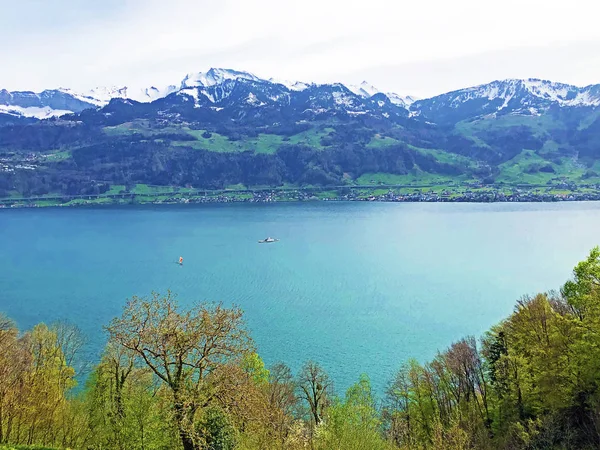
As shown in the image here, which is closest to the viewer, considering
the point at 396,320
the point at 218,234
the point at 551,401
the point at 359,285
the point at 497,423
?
the point at 551,401

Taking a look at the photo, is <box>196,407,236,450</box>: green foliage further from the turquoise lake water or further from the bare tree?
the turquoise lake water

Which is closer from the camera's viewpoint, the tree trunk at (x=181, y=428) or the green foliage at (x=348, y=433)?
the tree trunk at (x=181, y=428)

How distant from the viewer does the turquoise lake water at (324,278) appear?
7375 cm

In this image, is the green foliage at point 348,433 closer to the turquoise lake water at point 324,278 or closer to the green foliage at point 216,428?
the green foliage at point 216,428

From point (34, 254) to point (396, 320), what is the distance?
114m

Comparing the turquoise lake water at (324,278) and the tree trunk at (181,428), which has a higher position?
the tree trunk at (181,428)

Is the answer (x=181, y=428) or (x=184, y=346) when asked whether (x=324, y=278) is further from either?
(x=181, y=428)

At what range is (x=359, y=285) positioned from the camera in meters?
106

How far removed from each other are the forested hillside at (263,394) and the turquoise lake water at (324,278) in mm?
16567

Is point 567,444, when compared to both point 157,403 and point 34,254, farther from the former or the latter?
point 34,254

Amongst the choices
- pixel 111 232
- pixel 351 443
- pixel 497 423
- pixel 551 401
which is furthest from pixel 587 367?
pixel 111 232

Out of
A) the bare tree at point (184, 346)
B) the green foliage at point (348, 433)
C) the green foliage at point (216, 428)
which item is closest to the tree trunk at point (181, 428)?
the bare tree at point (184, 346)

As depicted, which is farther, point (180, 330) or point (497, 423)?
point (497, 423)

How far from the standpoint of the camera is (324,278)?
112750mm
